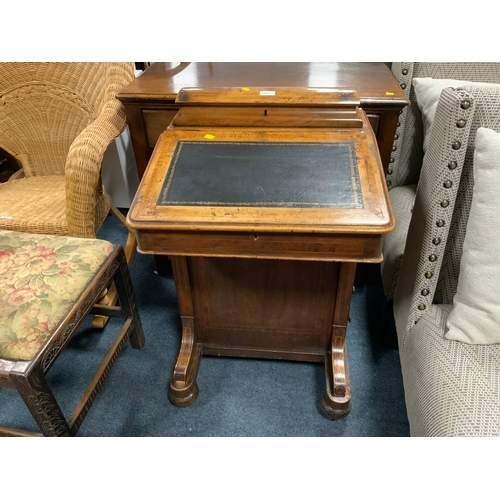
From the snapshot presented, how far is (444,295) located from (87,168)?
3.76ft

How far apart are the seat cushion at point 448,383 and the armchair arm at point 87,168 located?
3.57 feet

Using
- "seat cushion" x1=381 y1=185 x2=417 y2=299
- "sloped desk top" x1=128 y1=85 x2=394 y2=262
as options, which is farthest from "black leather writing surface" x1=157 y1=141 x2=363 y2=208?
"seat cushion" x1=381 y1=185 x2=417 y2=299

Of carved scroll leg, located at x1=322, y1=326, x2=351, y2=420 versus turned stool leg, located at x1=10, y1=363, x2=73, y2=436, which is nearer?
turned stool leg, located at x1=10, y1=363, x2=73, y2=436

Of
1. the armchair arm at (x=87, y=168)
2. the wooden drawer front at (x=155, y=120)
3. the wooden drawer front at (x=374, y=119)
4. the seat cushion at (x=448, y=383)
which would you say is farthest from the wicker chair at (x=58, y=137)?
the seat cushion at (x=448, y=383)

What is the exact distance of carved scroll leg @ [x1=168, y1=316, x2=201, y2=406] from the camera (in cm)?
138

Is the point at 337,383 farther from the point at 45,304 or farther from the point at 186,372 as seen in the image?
the point at 45,304

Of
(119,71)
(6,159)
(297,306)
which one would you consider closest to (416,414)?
(297,306)

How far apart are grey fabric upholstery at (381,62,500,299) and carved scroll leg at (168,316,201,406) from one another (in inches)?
27.4

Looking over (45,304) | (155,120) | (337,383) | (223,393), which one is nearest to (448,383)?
(337,383)

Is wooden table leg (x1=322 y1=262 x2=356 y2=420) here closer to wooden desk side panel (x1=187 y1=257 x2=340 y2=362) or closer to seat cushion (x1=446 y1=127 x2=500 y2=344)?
wooden desk side panel (x1=187 y1=257 x2=340 y2=362)

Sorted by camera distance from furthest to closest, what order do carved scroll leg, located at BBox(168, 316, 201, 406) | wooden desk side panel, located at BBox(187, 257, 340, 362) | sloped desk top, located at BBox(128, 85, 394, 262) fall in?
carved scroll leg, located at BBox(168, 316, 201, 406) < wooden desk side panel, located at BBox(187, 257, 340, 362) < sloped desk top, located at BBox(128, 85, 394, 262)

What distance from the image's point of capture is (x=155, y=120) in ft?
4.61

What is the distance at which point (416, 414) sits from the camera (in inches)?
39.9

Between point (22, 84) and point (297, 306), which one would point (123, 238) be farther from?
point (297, 306)
